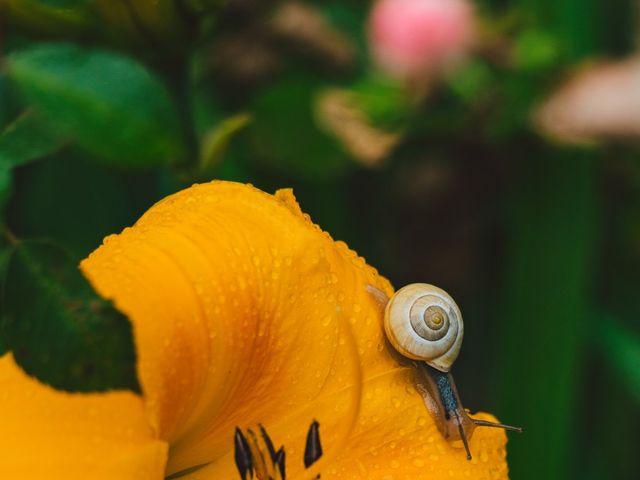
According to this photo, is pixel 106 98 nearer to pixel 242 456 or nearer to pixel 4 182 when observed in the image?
pixel 4 182

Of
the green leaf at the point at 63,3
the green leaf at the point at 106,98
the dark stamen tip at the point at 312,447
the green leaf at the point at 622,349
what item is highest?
the green leaf at the point at 63,3

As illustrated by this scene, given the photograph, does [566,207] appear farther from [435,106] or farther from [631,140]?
[435,106]

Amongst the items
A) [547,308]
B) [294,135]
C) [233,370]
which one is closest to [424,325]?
[233,370]

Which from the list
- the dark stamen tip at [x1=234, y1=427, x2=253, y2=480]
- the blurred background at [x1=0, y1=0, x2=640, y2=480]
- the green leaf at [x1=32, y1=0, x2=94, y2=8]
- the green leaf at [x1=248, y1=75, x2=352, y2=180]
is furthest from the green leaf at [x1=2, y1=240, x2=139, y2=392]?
the green leaf at [x1=248, y1=75, x2=352, y2=180]

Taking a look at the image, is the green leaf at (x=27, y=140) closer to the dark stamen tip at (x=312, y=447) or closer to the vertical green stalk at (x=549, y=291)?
the dark stamen tip at (x=312, y=447)

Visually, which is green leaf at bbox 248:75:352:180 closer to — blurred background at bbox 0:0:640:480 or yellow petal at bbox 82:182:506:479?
blurred background at bbox 0:0:640:480

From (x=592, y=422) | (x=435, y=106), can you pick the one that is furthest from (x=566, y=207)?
(x=592, y=422)

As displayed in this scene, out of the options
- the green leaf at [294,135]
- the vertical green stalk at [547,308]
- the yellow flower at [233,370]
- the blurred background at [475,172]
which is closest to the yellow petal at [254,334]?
the yellow flower at [233,370]
